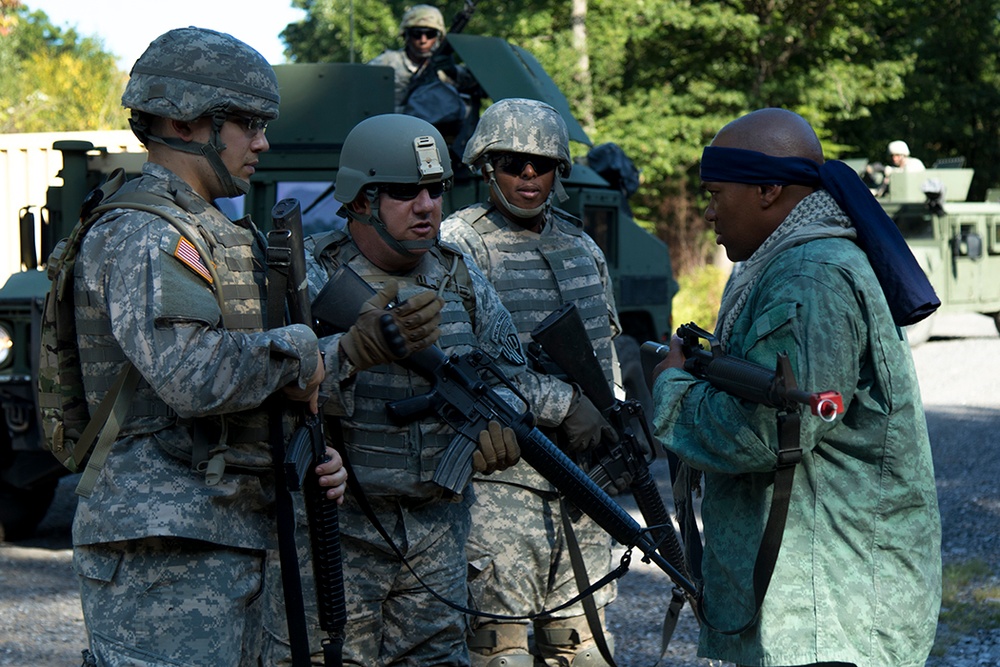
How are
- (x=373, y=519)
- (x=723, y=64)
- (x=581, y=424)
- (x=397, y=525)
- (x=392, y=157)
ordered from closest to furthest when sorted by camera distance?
1. (x=373, y=519)
2. (x=397, y=525)
3. (x=392, y=157)
4. (x=581, y=424)
5. (x=723, y=64)

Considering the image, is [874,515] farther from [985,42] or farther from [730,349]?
[985,42]

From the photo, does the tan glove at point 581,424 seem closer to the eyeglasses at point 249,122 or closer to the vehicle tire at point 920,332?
the eyeglasses at point 249,122

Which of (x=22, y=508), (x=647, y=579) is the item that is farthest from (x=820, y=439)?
(x=22, y=508)

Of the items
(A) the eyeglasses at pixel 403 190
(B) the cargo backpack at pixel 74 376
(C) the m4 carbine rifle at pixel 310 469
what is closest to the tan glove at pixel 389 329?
(C) the m4 carbine rifle at pixel 310 469

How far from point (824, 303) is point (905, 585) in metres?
0.63

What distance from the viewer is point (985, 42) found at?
29.0m

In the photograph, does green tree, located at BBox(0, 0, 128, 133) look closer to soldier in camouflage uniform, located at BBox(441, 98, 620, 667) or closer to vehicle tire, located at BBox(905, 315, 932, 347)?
vehicle tire, located at BBox(905, 315, 932, 347)

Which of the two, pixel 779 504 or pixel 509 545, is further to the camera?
pixel 509 545

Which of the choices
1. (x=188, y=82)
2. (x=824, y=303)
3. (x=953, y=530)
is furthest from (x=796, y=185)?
(x=953, y=530)

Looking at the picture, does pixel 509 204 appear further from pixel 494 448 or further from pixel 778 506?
pixel 778 506

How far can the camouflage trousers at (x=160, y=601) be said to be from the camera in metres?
2.79

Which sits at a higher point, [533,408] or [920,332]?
[533,408]

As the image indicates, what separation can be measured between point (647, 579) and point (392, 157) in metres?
3.72

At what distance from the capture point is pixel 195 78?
2941 mm
